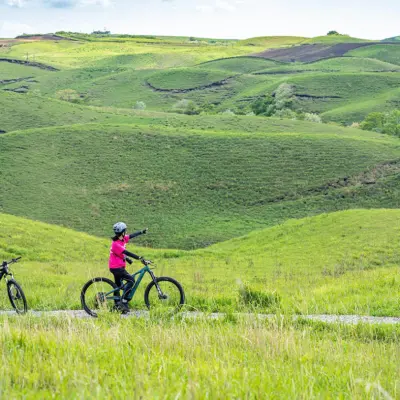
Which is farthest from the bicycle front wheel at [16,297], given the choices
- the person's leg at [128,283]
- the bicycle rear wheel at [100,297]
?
the person's leg at [128,283]

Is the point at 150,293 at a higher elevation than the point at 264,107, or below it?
below

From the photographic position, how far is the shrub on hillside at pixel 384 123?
4194 inches

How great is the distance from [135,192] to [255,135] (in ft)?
84.6

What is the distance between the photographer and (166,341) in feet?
22.9

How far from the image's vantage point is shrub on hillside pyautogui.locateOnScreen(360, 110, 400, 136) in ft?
350

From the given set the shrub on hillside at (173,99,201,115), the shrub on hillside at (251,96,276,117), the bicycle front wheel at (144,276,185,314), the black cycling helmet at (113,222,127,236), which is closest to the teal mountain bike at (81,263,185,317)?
the bicycle front wheel at (144,276,185,314)

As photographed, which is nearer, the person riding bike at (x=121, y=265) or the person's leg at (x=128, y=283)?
the person riding bike at (x=121, y=265)

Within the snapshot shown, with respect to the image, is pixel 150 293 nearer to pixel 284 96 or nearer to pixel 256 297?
pixel 256 297

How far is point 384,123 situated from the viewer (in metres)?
117

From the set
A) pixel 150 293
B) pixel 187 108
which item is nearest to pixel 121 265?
pixel 150 293

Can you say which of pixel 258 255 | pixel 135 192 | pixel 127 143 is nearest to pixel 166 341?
pixel 258 255

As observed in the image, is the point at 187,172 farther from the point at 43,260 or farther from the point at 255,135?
the point at 43,260

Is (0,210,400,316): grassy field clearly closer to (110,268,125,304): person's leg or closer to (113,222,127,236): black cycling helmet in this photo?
(110,268,125,304): person's leg

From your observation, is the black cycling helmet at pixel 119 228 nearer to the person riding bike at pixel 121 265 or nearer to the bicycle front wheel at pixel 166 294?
the person riding bike at pixel 121 265
